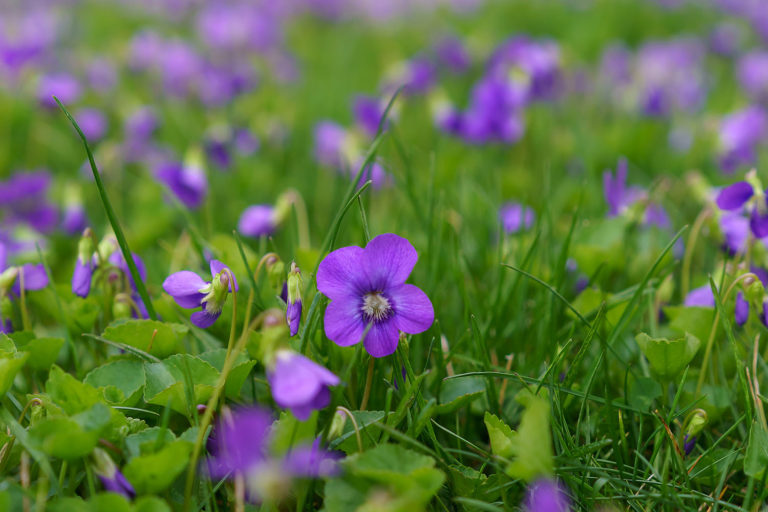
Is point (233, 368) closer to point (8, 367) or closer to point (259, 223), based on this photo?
point (8, 367)

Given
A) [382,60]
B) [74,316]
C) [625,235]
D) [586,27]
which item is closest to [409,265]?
[74,316]

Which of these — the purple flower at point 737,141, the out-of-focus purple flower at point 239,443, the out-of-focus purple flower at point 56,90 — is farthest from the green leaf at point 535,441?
the out-of-focus purple flower at point 56,90

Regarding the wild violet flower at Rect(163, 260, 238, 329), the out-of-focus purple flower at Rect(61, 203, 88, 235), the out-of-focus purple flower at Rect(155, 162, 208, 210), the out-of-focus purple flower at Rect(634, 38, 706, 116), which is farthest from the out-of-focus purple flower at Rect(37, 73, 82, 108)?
the out-of-focus purple flower at Rect(634, 38, 706, 116)

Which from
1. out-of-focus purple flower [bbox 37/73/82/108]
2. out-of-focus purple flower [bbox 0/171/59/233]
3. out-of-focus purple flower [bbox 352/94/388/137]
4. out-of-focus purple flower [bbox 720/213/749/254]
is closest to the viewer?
out-of-focus purple flower [bbox 720/213/749/254]

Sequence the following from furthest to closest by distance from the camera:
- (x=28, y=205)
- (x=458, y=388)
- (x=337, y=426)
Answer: (x=28, y=205), (x=458, y=388), (x=337, y=426)

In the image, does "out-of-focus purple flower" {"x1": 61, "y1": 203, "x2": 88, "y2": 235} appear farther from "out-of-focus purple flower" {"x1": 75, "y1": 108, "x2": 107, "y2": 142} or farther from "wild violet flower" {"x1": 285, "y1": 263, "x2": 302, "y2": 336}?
"wild violet flower" {"x1": 285, "y1": 263, "x2": 302, "y2": 336}

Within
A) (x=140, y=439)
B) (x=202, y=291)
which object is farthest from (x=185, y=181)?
(x=140, y=439)
